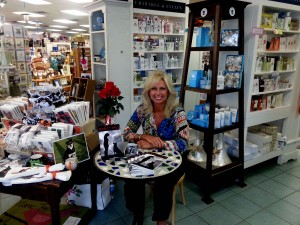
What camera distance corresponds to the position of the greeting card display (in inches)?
108

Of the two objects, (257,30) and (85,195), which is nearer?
(85,195)

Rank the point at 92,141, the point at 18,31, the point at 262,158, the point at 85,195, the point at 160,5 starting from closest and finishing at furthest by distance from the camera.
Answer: the point at 92,141, the point at 85,195, the point at 262,158, the point at 160,5, the point at 18,31

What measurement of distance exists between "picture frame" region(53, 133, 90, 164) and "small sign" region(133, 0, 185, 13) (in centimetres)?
273

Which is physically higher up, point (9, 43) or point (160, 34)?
point (160, 34)

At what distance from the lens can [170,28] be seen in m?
4.38

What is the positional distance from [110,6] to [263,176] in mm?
3374

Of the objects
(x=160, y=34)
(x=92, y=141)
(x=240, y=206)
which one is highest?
(x=160, y=34)

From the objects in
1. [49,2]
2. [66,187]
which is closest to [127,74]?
[66,187]

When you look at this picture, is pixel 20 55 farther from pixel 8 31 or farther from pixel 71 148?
pixel 71 148

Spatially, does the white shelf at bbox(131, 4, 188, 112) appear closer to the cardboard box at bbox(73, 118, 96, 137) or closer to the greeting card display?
the greeting card display

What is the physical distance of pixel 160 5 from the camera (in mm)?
4074

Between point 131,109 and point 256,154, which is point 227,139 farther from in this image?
point 131,109

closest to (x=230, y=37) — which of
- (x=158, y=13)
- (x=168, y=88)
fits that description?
(x=168, y=88)

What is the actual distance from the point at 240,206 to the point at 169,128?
53.0 inches
